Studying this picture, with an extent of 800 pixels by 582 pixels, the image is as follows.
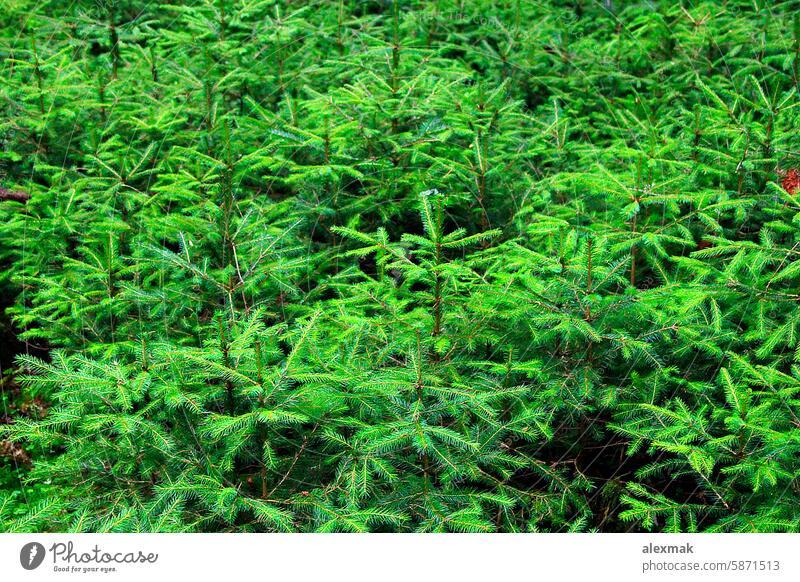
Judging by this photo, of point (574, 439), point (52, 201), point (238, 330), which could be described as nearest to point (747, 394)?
point (574, 439)

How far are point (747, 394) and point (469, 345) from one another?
3.88 ft

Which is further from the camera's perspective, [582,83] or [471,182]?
[582,83]

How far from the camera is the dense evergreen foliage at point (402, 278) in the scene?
3285 mm

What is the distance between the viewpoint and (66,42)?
5.95 metres
